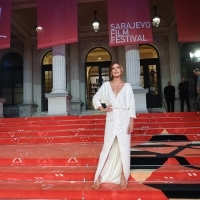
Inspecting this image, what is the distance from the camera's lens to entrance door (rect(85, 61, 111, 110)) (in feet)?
44.8

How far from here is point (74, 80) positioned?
1310 cm

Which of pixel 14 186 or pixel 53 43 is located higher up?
pixel 53 43

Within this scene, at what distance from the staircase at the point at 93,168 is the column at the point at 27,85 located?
6679 mm

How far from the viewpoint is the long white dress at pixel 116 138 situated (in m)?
3.20

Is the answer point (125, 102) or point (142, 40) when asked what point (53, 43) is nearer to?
point (142, 40)

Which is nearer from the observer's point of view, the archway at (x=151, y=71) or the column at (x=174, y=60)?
the column at (x=174, y=60)

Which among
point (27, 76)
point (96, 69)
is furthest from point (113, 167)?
point (27, 76)

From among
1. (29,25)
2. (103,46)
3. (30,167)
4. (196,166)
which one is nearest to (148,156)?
(196,166)

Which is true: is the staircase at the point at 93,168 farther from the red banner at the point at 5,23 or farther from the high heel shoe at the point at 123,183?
the red banner at the point at 5,23

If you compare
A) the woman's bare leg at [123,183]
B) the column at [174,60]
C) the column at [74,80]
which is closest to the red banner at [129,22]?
the column at [174,60]

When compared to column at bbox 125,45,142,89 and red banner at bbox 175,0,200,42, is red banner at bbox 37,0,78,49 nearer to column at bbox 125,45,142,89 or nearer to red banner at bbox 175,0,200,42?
column at bbox 125,45,142,89

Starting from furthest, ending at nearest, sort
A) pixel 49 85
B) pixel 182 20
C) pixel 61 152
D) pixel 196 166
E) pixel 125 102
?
pixel 49 85
pixel 182 20
pixel 61 152
pixel 196 166
pixel 125 102

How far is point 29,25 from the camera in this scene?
1298cm

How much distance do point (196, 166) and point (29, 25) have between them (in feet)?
39.6
